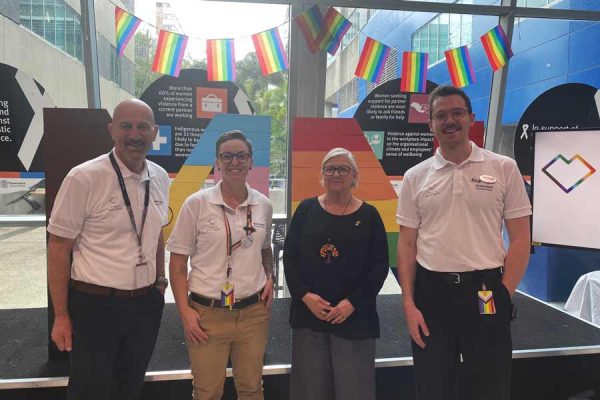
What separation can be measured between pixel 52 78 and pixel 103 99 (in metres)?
0.36

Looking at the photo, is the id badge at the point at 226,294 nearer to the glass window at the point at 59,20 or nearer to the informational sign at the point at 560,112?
the glass window at the point at 59,20

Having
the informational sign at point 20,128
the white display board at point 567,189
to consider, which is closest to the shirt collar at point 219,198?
the informational sign at point 20,128

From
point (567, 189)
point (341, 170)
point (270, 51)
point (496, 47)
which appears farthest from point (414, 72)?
point (341, 170)

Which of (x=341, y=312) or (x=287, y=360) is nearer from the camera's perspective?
(x=341, y=312)

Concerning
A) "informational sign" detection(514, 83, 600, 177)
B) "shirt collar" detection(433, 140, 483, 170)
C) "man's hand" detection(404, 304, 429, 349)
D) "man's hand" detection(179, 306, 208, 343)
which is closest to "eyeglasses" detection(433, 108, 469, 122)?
"shirt collar" detection(433, 140, 483, 170)

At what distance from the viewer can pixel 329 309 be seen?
1.75 metres

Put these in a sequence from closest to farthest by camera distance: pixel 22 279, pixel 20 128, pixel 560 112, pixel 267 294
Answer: pixel 267 294
pixel 20 128
pixel 22 279
pixel 560 112

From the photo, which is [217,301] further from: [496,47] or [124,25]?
[496,47]

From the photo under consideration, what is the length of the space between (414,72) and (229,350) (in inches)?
101

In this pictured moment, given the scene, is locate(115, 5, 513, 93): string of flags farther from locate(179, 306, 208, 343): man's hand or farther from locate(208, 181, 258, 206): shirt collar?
locate(179, 306, 208, 343): man's hand

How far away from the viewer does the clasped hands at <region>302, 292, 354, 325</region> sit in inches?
68.7

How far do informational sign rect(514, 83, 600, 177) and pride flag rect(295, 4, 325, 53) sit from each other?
7.04 feet

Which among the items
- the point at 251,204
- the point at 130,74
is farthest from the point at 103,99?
the point at 251,204

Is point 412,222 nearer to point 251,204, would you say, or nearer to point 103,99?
point 251,204
